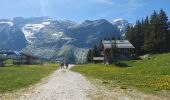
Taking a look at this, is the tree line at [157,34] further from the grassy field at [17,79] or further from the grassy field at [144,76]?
the grassy field at [17,79]

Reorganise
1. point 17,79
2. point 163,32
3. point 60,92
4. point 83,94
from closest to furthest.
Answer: point 83,94 < point 60,92 < point 17,79 < point 163,32

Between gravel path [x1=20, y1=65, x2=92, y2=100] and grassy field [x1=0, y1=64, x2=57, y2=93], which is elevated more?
grassy field [x1=0, y1=64, x2=57, y2=93]

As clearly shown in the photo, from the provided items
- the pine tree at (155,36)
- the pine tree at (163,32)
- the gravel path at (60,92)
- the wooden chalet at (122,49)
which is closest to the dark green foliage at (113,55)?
the wooden chalet at (122,49)

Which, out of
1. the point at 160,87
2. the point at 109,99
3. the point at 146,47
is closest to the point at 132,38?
the point at 146,47

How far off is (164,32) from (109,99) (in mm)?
116100

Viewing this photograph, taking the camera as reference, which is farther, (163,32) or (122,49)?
(122,49)

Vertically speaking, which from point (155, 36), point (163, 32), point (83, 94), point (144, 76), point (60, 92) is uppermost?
point (163, 32)

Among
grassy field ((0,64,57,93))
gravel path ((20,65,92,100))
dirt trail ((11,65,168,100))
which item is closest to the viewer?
gravel path ((20,65,92,100))

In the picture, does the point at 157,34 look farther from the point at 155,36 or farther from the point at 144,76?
the point at 144,76

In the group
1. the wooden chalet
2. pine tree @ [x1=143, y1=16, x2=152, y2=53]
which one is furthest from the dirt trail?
the wooden chalet

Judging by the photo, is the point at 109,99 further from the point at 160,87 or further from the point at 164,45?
the point at 164,45

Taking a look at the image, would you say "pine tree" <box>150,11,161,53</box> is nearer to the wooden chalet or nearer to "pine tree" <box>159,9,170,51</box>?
"pine tree" <box>159,9,170,51</box>

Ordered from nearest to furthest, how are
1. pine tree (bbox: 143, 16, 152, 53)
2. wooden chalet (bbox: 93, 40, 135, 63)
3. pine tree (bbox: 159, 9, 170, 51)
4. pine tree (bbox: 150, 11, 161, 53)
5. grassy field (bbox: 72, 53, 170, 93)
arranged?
1. grassy field (bbox: 72, 53, 170, 93)
2. pine tree (bbox: 159, 9, 170, 51)
3. pine tree (bbox: 150, 11, 161, 53)
4. pine tree (bbox: 143, 16, 152, 53)
5. wooden chalet (bbox: 93, 40, 135, 63)

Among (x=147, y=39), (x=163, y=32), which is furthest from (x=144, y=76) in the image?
(x=147, y=39)
